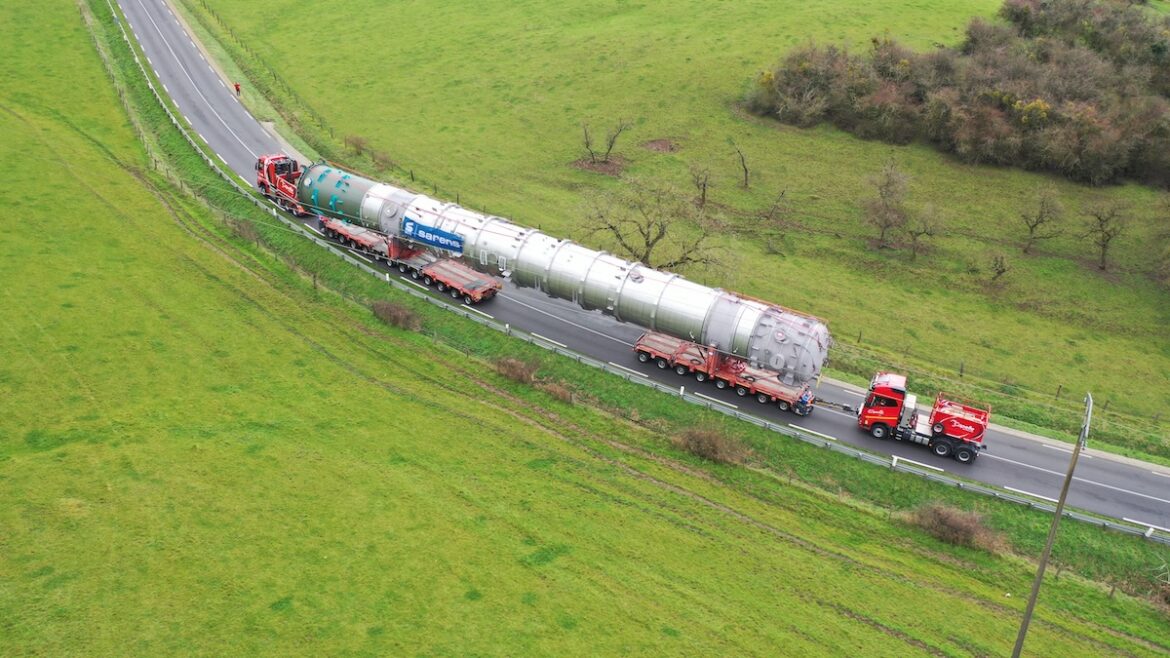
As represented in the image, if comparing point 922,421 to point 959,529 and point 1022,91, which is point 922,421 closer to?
point 959,529

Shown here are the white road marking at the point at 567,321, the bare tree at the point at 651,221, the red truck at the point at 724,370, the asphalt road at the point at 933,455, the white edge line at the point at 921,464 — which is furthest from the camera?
the bare tree at the point at 651,221

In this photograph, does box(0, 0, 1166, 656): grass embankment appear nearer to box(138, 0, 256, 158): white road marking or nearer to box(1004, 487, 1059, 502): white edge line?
box(1004, 487, 1059, 502): white edge line

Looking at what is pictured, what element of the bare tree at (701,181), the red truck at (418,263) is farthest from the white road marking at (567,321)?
the bare tree at (701,181)

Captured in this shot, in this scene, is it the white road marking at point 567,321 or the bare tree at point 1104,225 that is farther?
the bare tree at point 1104,225

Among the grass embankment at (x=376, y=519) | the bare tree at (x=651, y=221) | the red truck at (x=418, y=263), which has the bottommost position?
the grass embankment at (x=376, y=519)

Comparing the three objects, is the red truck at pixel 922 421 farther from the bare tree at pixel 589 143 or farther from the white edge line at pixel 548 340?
the bare tree at pixel 589 143

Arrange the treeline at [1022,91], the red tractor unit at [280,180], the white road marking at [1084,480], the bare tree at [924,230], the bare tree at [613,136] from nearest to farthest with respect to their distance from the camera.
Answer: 1. the white road marking at [1084,480]
2. the red tractor unit at [280,180]
3. the bare tree at [924,230]
4. the treeline at [1022,91]
5. the bare tree at [613,136]

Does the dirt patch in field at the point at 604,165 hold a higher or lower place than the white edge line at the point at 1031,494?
higher

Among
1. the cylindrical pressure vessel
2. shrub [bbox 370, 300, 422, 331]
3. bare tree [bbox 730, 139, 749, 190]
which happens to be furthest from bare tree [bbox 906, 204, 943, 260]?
shrub [bbox 370, 300, 422, 331]
